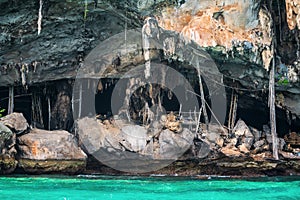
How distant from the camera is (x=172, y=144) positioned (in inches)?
587

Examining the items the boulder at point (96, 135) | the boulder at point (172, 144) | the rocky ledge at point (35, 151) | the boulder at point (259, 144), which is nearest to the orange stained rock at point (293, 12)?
the boulder at point (259, 144)

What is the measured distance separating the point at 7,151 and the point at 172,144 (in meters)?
4.82

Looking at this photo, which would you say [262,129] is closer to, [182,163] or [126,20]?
[182,163]

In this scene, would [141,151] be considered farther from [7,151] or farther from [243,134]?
[7,151]

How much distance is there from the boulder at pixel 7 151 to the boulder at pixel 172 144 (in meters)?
4.31

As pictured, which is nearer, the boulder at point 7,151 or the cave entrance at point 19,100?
the boulder at point 7,151

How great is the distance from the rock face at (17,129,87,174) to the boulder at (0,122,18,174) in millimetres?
346

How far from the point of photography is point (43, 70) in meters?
15.3

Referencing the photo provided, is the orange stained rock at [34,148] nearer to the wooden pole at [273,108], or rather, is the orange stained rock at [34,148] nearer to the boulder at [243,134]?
the boulder at [243,134]

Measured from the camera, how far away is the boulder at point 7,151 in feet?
42.5

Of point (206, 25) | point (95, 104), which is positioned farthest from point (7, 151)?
point (206, 25)

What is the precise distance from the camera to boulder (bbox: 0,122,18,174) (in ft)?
42.5

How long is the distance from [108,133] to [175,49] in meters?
3.41

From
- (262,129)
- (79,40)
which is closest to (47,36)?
(79,40)
